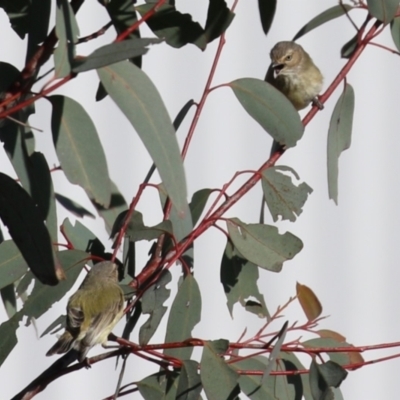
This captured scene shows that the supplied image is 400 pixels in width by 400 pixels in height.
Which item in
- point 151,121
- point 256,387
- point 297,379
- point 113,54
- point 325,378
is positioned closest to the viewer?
point 113,54

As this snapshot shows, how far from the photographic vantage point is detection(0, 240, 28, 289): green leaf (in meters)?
1.39

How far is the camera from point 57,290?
4.68 ft

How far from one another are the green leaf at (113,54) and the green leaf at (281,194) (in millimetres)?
642

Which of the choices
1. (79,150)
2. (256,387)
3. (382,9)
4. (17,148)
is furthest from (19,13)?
(256,387)

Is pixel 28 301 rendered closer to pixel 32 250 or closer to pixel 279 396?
pixel 32 250

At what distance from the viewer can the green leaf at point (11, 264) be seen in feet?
4.56

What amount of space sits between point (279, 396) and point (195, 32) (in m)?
0.64

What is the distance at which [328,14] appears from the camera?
1.85 metres

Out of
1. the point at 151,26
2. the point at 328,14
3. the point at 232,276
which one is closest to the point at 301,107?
the point at 328,14

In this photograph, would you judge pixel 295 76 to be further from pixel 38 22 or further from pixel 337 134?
pixel 38 22

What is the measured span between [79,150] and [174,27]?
368 millimetres

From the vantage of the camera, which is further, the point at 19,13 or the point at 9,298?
the point at 9,298

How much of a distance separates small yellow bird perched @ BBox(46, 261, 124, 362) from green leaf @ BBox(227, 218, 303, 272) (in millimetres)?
224

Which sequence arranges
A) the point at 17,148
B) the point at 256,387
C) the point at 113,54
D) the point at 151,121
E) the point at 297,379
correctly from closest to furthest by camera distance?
the point at 113,54
the point at 151,121
the point at 17,148
the point at 256,387
the point at 297,379
